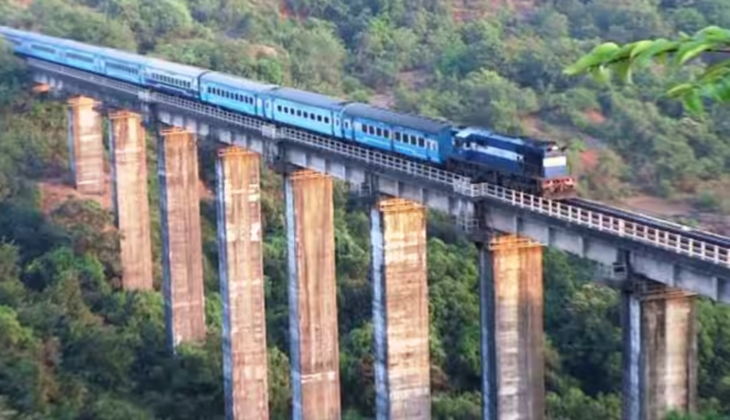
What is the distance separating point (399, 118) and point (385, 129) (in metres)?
0.49

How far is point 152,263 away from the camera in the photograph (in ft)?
153

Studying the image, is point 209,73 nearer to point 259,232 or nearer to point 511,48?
point 259,232

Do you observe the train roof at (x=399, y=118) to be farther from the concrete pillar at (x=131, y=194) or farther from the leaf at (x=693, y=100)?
the leaf at (x=693, y=100)

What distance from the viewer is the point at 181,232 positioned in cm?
4038

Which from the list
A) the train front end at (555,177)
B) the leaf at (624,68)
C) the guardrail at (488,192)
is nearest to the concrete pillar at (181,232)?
the guardrail at (488,192)

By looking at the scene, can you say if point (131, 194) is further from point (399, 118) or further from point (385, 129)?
point (399, 118)

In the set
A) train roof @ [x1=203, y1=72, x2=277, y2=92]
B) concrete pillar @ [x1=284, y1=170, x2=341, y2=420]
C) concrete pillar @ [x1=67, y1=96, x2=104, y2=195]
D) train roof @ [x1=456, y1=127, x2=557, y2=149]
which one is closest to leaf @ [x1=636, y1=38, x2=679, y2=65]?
train roof @ [x1=456, y1=127, x2=557, y2=149]

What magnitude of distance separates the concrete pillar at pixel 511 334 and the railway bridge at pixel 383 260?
0.03 m

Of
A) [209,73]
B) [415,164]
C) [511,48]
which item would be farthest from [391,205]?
[511,48]

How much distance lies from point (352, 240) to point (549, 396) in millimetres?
13523

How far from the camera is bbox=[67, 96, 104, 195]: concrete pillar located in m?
50.8

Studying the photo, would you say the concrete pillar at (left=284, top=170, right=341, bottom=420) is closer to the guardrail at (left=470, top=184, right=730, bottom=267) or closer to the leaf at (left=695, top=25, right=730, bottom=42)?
the guardrail at (left=470, top=184, right=730, bottom=267)

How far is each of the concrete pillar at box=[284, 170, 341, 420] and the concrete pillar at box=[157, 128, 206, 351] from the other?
7944mm

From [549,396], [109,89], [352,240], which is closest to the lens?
[549,396]
